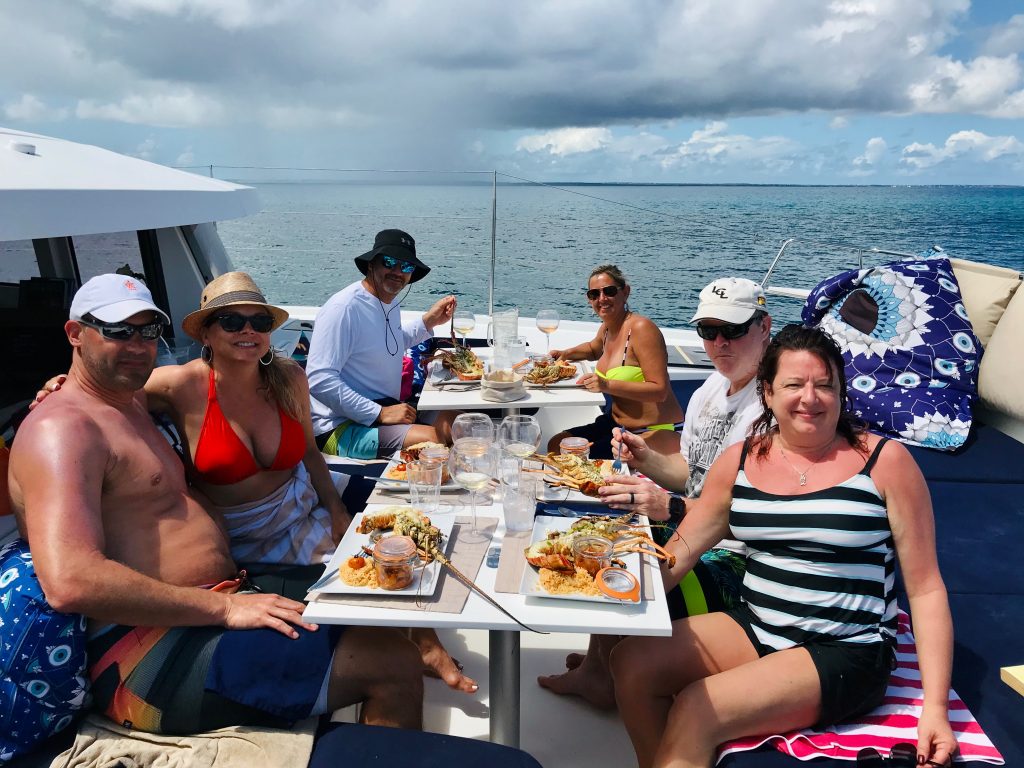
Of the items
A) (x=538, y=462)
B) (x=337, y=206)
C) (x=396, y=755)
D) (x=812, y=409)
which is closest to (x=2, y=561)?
(x=396, y=755)

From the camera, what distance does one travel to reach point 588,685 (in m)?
2.33

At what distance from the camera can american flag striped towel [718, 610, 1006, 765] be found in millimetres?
1611

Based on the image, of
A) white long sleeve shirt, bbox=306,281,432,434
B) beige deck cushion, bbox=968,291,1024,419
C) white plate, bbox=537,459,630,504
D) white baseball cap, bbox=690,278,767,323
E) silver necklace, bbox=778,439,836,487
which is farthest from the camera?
beige deck cushion, bbox=968,291,1024,419

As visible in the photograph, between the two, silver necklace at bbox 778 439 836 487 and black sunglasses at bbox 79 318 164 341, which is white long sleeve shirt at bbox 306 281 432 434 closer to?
black sunglasses at bbox 79 318 164 341

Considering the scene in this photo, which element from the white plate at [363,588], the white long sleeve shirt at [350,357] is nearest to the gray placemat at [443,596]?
the white plate at [363,588]

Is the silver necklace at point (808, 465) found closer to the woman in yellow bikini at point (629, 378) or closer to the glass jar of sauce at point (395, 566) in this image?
the glass jar of sauce at point (395, 566)

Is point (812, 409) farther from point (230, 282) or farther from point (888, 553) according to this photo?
point (230, 282)

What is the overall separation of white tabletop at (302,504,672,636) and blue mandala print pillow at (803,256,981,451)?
280cm

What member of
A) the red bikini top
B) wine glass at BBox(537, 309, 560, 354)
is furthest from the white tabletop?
wine glass at BBox(537, 309, 560, 354)

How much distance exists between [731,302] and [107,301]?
1.86 m

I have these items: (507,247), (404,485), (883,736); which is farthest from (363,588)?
(507,247)

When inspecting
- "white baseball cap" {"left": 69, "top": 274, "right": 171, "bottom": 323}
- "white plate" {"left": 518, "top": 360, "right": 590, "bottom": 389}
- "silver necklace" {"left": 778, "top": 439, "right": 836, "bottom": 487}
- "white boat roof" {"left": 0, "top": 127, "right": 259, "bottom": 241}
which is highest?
"white boat roof" {"left": 0, "top": 127, "right": 259, "bottom": 241}

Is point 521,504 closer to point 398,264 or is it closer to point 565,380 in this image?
point 565,380

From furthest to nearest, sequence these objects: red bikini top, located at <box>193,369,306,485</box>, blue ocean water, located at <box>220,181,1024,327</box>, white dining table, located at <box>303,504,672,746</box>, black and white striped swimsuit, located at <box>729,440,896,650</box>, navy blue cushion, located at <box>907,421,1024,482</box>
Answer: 1. blue ocean water, located at <box>220,181,1024,327</box>
2. navy blue cushion, located at <box>907,421,1024,482</box>
3. red bikini top, located at <box>193,369,306,485</box>
4. black and white striped swimsuit, located at <box>729,440,896,650</box>
5. white dining table, located at <box>303,504,672,746</box>
